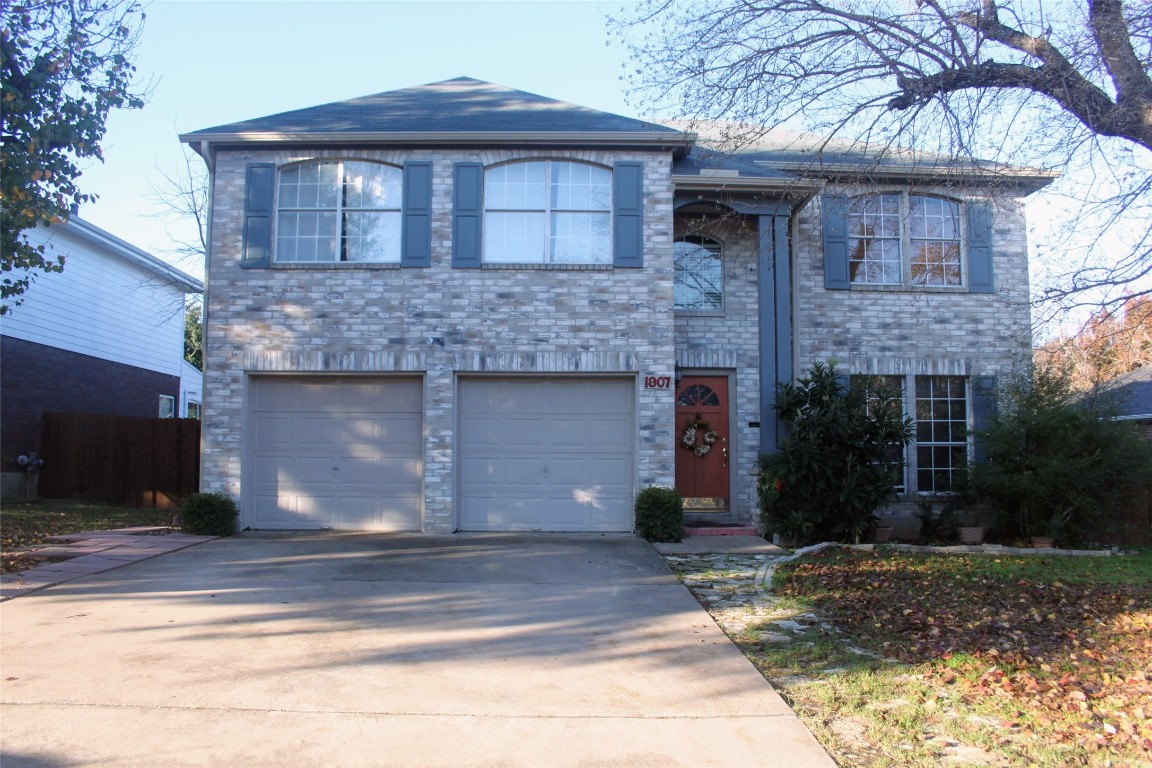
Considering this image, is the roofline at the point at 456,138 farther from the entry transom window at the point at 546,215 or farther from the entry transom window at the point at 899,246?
the entry transom window at the point at 899,246

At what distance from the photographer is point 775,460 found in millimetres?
11250

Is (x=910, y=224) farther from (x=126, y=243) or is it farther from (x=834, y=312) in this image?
(x=126, y=243)

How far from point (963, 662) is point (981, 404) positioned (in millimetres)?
8141

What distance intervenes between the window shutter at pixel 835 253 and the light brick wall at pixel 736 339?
116 centimetres

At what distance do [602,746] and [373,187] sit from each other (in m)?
9.47

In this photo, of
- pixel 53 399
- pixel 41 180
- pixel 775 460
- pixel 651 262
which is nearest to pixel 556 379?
pixel 651 262

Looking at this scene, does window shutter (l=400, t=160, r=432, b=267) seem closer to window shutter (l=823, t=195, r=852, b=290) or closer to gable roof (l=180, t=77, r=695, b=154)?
gable roof (l=180, t=77, r=695, b=154)

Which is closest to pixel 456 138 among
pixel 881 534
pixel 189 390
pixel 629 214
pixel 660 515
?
pixel 629 214

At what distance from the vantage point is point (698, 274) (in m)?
13.1

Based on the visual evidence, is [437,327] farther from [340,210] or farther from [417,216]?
[340,210]

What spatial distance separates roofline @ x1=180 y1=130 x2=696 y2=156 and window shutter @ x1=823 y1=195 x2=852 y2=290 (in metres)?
2.96

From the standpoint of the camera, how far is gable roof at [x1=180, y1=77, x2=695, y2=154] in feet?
37.8

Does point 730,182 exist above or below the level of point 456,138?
below

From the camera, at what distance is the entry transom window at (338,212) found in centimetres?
1185
